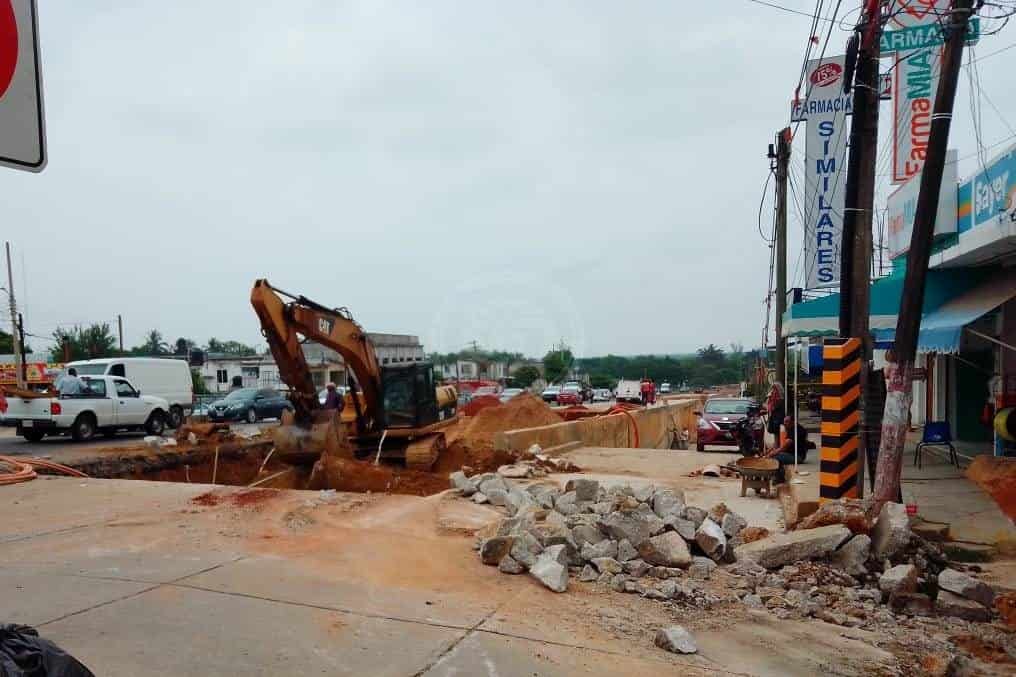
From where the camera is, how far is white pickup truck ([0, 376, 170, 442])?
64.6ft

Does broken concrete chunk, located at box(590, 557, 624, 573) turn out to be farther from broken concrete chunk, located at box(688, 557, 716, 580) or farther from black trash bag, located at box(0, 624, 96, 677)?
black trash bag, located at box(0, 624, 96, 677)

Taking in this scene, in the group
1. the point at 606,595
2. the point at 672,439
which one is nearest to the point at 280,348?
the point at 606,595

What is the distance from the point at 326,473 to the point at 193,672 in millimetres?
8939

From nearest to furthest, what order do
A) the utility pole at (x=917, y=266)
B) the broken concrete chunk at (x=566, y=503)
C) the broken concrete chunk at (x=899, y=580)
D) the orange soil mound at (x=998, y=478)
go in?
1. the broken concrete chunk at (x=899, y=580)
2. the utility pole at (x=917, y=266)
3. the broken concrete chunk at (x=566, y=503)
4. the orange soil mound at (x=998, y=478)

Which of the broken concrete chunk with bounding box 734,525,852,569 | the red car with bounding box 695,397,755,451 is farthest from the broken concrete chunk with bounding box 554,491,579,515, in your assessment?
the red car with bounding box 695,397,755,451

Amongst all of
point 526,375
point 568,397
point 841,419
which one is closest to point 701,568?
point 841,419

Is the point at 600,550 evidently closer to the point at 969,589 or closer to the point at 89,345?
the point at 969,589

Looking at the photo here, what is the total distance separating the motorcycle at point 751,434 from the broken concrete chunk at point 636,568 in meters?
9.99

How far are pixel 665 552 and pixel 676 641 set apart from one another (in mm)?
1906

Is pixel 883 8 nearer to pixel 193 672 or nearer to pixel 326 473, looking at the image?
pixel 193 672

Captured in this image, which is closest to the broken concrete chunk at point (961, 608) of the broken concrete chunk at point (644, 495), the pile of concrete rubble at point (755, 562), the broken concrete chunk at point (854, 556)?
the pile of concrete rubble at point (755, 562)

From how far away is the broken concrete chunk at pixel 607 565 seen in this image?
6.73 metres

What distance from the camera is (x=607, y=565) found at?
6.75 meters

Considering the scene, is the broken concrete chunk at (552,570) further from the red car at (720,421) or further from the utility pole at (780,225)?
the utility pole at (780,225)
